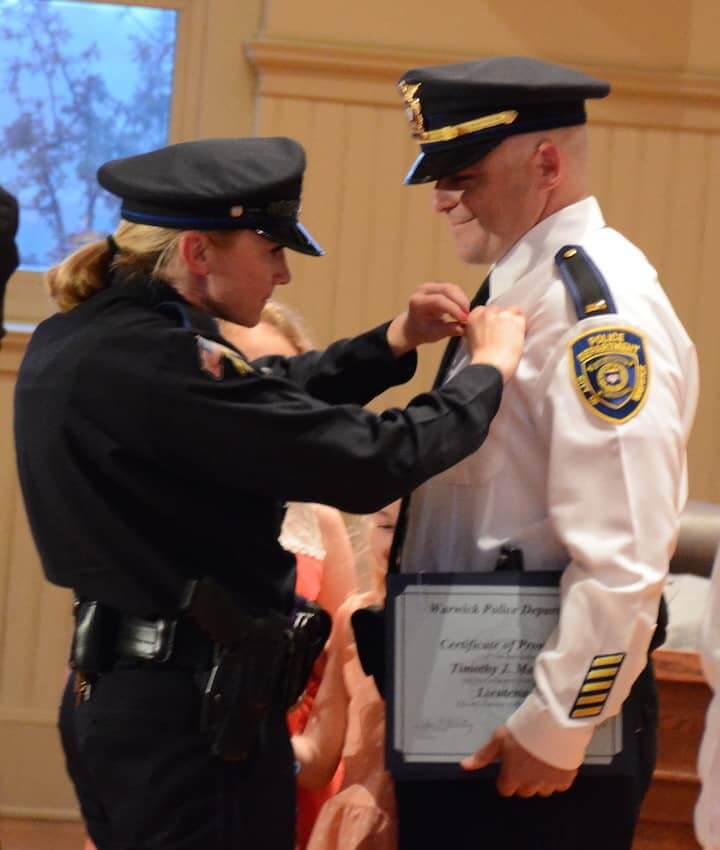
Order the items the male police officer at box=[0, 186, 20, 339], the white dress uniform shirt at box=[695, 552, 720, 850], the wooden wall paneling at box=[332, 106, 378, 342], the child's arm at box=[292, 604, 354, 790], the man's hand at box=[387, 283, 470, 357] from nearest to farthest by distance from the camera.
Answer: the white dress uniform shirt at box=[695, 552, 720, 850], the man's hand at box=[387, 283, 470, 357], the child's arm at box=[292, 604, 354, 790], the male police officer at box=[0, 186, 20, 339], the wooden wall paneling at box=[332, 106, 378, 342]

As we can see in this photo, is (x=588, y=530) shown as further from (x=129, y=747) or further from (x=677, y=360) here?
(x=129, y=747)

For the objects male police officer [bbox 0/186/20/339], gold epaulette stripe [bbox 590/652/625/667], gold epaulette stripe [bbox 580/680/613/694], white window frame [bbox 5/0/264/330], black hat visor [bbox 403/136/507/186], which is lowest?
gold epaulette stripe [bbox 580/680/613/694]

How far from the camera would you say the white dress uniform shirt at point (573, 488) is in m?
1.55

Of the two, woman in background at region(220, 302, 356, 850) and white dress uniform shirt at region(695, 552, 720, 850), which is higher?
white dress uniform shirt at region(695, 552, 720, 850)

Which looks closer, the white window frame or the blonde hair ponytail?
the blonde hair ponytail

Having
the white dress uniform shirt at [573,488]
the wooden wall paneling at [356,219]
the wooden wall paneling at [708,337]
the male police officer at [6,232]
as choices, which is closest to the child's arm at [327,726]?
the white dress uniform shirt at [573,488]

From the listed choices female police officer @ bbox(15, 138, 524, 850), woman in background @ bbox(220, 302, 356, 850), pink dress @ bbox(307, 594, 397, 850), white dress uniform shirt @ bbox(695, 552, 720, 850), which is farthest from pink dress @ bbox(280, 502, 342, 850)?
white dress uniform shirt @ bbox(695, 552, 720, 850)

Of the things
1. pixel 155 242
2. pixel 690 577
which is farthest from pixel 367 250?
pixel 155 242

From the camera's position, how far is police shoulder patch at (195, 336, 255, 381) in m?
1.56

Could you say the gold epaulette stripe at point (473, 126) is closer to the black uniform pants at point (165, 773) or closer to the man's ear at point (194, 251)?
the man's ear at point (194, 251)

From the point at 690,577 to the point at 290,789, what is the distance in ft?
4.99

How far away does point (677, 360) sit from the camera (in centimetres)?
167

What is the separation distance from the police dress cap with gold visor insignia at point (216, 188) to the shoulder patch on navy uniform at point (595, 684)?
604 millimetres

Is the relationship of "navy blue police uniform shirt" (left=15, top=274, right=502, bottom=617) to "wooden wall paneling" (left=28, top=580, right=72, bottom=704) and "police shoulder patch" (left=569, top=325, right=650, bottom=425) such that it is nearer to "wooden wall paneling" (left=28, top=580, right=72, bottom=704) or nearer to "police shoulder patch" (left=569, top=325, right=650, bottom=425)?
"police shoulder patch" (left=569, top=325, right=650, bottom=425)
